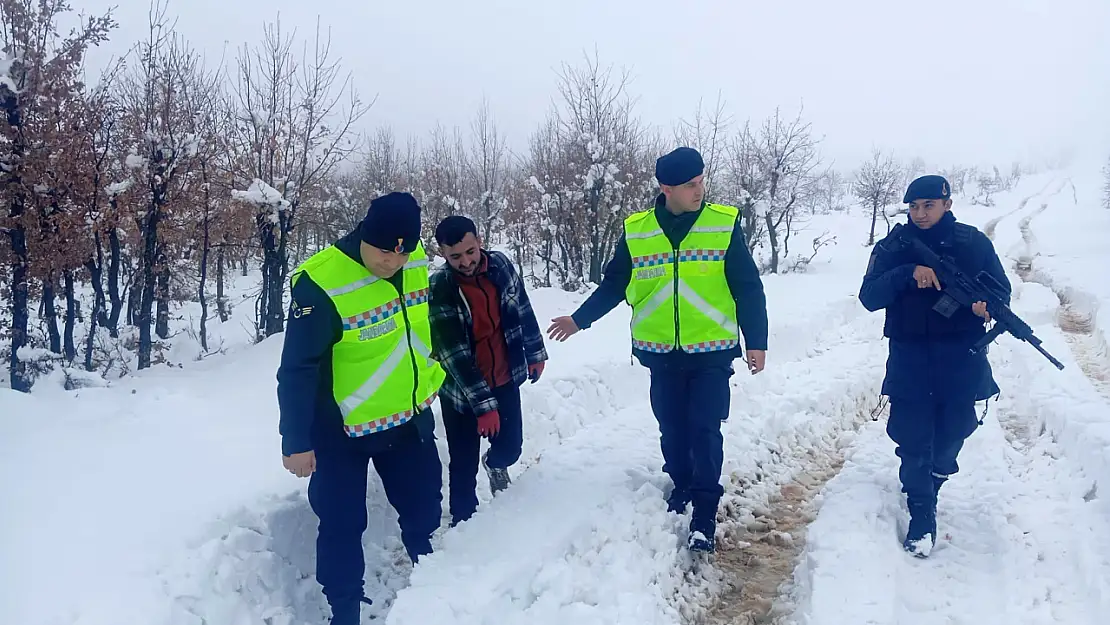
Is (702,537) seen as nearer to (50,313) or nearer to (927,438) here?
→ (927,438)

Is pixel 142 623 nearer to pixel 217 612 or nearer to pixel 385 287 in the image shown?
pixel 217 612

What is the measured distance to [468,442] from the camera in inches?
149

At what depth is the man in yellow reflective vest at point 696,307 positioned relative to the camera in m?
3.45

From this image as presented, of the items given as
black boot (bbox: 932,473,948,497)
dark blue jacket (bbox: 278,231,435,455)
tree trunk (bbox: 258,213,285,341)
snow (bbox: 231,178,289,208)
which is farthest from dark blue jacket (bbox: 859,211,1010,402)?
tree trunk (bbox: 258,213,285,341)

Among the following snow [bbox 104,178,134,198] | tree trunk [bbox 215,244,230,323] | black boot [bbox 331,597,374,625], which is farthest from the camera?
tree trunk [bbox 215,244,230,323]

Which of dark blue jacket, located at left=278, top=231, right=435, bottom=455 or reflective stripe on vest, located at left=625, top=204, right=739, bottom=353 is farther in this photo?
reflective stripe on vest, located at left=625, top=204, right=739, bottom=353

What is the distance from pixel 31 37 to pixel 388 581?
994cm

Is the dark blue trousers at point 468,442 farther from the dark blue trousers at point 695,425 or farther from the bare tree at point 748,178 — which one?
the bare tree at point 748,178

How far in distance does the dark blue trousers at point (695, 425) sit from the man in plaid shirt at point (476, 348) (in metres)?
0.80

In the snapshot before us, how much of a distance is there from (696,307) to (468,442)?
1.55m

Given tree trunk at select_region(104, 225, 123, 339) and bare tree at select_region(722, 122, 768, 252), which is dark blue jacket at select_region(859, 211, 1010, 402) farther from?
bare tree at select_region(722, 122, 768, 252)

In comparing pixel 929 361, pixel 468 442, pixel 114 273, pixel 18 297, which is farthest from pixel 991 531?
pixel 114 273

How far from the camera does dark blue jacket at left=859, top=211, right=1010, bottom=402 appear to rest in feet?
11.7

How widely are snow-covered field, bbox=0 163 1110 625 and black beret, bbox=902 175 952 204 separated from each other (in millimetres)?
1873
